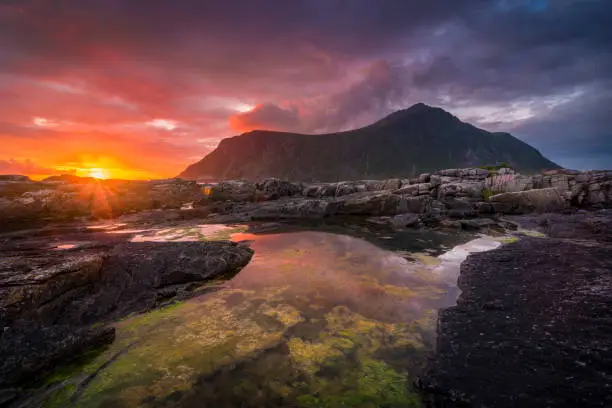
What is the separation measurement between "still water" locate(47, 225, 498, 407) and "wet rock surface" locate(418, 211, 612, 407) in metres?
0.73

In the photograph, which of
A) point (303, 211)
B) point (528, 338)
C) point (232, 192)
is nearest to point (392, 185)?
point (303, 211)

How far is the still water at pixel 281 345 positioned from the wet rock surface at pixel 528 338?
0.73 meters

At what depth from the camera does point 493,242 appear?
19656 millimetres

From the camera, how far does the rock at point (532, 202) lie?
112ft

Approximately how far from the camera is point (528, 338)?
7203 mm

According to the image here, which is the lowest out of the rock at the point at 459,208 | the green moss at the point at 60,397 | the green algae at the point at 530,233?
the green moss at the point at 60,397

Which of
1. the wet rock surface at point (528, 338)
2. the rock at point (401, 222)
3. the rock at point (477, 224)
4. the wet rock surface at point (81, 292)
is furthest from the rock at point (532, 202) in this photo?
the wet rock surface at point (81, 292)

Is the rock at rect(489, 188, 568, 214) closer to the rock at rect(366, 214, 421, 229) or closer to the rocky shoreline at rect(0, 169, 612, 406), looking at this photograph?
the rocky shoreline at rect(0, 169, 612, 406)

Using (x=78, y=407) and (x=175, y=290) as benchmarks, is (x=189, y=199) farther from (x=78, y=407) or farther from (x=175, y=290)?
(x=78, y=407)

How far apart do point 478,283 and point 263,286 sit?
29.5ft

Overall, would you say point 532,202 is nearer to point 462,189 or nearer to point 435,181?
point 462,189

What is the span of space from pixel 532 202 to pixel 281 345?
3946cm

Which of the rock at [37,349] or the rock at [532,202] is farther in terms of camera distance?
the rock at [532,202]

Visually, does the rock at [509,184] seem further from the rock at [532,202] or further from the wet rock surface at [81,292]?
Answer: the wet rock surface at [81,292]
